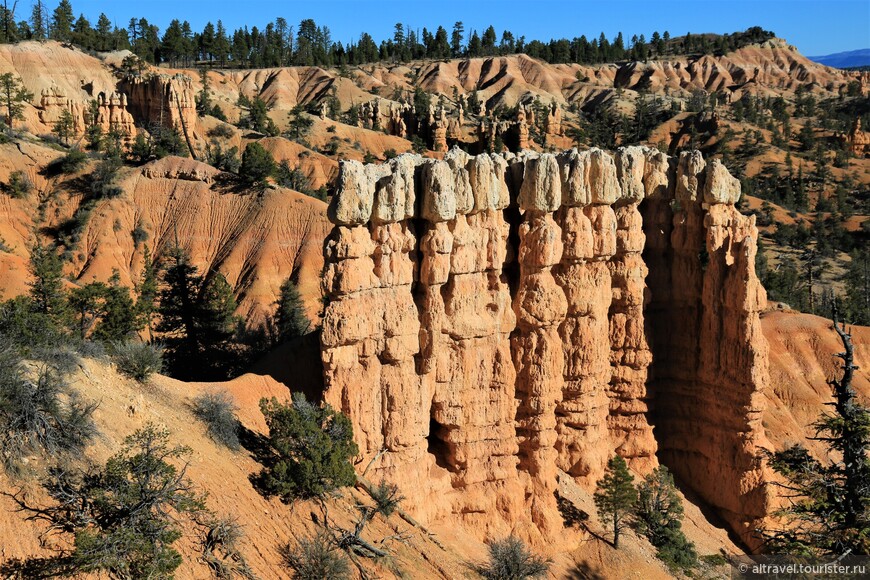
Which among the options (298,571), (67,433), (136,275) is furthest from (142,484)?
(136,275)

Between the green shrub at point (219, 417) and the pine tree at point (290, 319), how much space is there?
501 inches

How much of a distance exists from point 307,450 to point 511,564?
20.2ft

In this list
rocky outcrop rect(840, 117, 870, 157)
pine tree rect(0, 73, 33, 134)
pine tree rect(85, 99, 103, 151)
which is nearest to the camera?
pine tree rect(85, 99, 103, 151)

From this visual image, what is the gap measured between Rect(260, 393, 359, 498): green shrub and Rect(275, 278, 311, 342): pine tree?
1344 cm

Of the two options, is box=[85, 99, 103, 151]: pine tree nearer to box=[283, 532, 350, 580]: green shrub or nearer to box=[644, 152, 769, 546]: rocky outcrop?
box=[644, 152, 769, 546]: rocky outcrop

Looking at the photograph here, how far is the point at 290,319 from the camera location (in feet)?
114

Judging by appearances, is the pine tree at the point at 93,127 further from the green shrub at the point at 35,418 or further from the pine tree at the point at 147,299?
the green shrub at the point at 35,418

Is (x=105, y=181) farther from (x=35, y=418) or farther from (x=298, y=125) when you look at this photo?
(x=35, y=418)

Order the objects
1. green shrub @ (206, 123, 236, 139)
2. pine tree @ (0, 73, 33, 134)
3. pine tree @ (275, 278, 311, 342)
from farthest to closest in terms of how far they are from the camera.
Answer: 1. green shrub @ (206, 123, 236, 139)
2. pine tree @ (0, 73, 33, 134)
3. pine tree @ (275, 278, 311, 342)

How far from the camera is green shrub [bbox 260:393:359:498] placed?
17703 millimetres

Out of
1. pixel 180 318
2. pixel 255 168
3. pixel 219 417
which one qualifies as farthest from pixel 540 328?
pixel 255 168

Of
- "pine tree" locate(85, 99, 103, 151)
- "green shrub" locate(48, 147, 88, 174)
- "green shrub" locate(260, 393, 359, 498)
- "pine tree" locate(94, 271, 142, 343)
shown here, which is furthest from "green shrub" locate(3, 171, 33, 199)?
"green shrub" locate(260, 393, 359, 498)

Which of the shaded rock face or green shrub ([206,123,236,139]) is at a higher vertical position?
green shrub ([206,123,236,139])

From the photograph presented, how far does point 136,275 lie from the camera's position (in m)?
48.7
